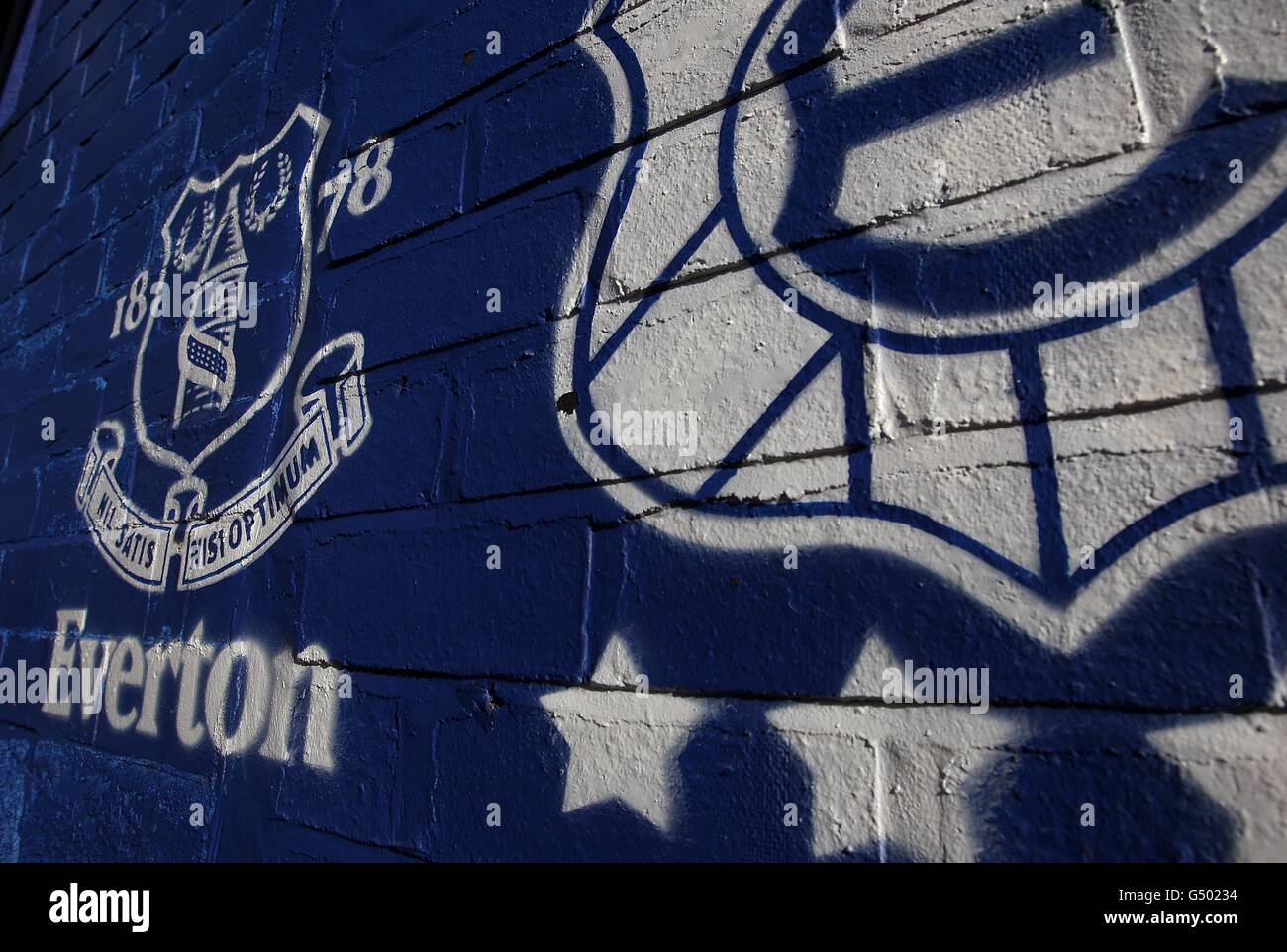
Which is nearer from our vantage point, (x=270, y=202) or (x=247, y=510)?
(x=247, y=510)

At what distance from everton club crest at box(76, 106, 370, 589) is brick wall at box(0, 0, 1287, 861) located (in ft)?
0.04

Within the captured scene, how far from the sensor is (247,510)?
1426 millimetres

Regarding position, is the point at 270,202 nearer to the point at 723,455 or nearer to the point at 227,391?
the point at 227,391

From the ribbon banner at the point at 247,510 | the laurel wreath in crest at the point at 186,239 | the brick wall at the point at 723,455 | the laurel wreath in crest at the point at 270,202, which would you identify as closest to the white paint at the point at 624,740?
the brick wall at the point at 723,455

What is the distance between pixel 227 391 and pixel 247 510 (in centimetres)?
26

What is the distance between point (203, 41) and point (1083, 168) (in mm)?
1949

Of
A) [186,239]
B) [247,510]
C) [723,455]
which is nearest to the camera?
[723,455]

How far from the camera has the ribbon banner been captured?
1.32 m

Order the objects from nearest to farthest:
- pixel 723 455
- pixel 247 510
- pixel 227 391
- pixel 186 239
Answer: pixel 723 455 → pixel 247 510 → pixel 227 391 → pixel 186 239

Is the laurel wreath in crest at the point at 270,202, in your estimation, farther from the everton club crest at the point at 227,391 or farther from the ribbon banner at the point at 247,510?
the ribbon banner at the point at 247,510

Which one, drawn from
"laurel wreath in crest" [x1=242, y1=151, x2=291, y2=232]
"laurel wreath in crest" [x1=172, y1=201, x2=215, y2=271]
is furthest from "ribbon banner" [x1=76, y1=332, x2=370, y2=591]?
"laurel wreath in crest" [x1=172, y1=201, x2=215, y2=271]

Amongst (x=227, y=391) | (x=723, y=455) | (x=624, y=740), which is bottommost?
(x=624, y=740)

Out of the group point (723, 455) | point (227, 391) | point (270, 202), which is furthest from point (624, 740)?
point (270, 202)
